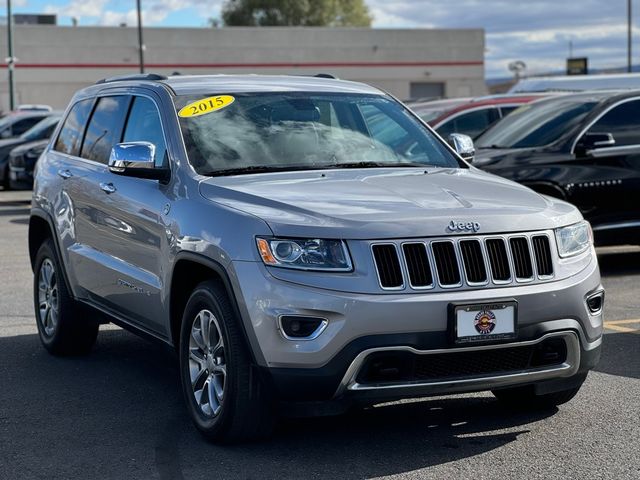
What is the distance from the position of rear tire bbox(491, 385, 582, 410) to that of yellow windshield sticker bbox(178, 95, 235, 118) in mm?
2143

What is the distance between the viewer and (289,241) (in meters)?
4.97

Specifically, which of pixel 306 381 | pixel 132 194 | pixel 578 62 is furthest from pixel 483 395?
pixel 578 62

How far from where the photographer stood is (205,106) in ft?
20.9

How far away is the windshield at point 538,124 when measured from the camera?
11.2m

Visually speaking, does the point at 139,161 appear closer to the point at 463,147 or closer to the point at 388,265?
the point at 388,265

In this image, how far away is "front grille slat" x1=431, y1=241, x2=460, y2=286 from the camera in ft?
16.4

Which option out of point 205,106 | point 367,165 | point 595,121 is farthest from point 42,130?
point 367,165

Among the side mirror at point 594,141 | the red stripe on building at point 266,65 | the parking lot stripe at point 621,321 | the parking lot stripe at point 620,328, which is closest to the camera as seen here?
the parking lot stripe at point 620,328

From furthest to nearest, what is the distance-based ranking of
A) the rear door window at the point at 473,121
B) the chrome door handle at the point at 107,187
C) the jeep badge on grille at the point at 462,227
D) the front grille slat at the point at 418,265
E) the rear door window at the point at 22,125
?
the rear door window at the point at 22,125
the rear door window at the point at 473,121
the chrome door handle at the point at 107,187
the jeep badge on grille at the point at 462,227
the front grille slat at the point at 418,265

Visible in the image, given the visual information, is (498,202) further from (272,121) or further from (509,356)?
(272,121)

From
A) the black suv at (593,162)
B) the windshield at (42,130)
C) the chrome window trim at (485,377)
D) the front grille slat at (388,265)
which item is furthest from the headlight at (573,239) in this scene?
the windshield at (42,130)

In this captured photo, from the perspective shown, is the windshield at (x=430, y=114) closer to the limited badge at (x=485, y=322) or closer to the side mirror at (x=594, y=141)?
the side mirror at (x=594, y=141)

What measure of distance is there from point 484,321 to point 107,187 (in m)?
2.69

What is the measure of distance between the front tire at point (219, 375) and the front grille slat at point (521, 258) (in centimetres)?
125
